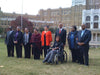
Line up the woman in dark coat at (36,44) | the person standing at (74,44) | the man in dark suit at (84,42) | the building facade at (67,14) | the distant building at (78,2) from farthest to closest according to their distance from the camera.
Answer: the building facade at (67,14) < the distant building at (78,2) < the woman in dark coat at (36,44) < the person standing at (74,44) < the man in dark suit at (84,42)

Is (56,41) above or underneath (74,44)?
above

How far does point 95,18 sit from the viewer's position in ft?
167

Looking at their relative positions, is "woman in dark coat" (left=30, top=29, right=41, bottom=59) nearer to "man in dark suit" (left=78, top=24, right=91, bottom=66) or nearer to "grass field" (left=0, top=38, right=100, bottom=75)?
"grass field" (left=0, top=38, right=100, bottom=75)

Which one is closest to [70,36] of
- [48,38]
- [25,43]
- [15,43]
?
[48,38]

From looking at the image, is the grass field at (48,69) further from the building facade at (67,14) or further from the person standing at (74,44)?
the building facade at (67,14)

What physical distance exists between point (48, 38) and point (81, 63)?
6.73ft

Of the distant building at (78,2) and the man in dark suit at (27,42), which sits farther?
the distant building at (78,2)

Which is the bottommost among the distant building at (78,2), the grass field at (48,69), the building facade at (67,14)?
the grass field at (48,69)

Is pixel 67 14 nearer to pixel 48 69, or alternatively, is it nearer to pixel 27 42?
pixel 27 42

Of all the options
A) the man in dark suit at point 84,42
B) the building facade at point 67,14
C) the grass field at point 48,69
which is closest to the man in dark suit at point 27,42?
the grass field at point 48,69

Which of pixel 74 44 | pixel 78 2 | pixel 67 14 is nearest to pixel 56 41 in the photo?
pixel 74 44

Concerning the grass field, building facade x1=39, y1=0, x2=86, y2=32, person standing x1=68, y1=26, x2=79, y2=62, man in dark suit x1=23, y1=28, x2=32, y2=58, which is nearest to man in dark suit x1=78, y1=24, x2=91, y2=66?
the grass field

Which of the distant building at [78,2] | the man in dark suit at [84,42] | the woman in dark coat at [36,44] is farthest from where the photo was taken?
the distant building at [78,2]

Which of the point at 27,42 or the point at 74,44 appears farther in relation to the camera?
the point at 27,42
